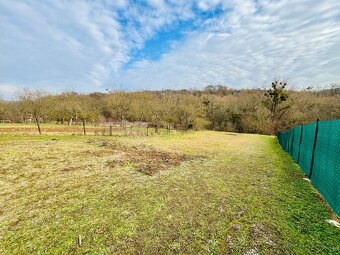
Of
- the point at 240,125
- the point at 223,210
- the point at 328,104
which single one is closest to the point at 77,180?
the point at 223,210

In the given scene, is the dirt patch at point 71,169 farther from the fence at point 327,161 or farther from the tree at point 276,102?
the tree at point 276,102

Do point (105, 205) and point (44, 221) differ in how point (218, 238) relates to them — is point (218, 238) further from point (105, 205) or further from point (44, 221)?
point (44, 221)

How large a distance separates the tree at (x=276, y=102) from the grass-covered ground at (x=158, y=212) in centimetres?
3191

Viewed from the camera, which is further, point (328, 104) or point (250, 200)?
point (328, 104)

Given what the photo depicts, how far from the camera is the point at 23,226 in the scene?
Answer: 3373mm

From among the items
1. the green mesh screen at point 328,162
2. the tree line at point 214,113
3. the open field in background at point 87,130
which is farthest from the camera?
the tree line at point 214,113

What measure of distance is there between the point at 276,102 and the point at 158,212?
120 feet

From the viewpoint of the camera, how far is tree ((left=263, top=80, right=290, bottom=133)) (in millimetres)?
34312

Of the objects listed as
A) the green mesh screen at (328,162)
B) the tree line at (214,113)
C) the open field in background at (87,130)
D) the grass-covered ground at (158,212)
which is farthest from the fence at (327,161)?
the tree line at (214,113)

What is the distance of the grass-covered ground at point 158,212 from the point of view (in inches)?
114

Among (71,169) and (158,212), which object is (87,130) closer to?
(71,169)

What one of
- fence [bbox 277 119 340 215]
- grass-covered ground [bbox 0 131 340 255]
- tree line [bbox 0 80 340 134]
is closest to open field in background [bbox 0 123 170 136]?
tree line [bbox 0 80 340 134]

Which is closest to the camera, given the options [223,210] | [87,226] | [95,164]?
[87,226]

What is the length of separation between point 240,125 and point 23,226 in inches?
1483
